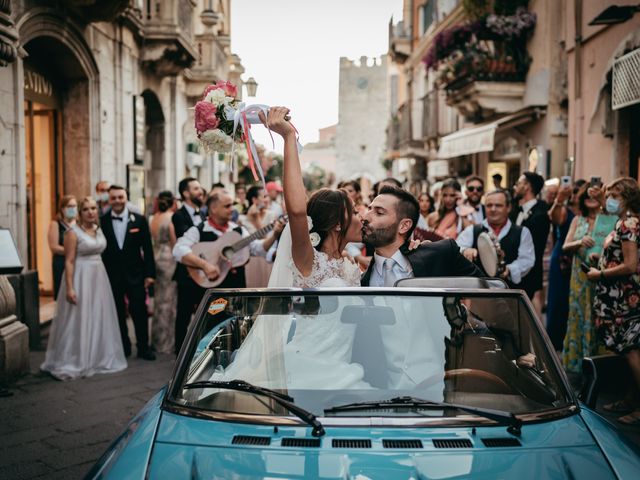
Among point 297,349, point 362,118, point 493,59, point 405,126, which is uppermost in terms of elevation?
point 362,118

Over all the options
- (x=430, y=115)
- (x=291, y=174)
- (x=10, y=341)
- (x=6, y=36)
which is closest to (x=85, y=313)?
(x=10, y=341)

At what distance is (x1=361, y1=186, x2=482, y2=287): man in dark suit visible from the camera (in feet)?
13.5

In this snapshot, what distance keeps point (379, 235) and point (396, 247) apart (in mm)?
137

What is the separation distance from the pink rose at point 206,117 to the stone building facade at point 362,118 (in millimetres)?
71129

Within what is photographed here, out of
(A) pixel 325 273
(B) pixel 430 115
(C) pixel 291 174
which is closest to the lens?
(C) pixel 291 174

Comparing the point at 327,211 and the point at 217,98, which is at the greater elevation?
the point at 217,98

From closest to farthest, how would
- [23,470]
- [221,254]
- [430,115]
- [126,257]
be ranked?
[23,470], [221,254], [126,257], [430,115]

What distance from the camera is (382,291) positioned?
3.01 metres

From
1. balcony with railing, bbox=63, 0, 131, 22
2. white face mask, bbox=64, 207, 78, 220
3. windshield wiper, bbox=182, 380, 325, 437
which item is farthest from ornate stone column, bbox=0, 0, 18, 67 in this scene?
windshield wiper, bbox=182, 380, 325, 437

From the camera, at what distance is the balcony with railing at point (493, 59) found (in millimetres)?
16906

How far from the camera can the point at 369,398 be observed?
2.75 m

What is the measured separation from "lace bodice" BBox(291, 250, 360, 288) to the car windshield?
38.1 inches

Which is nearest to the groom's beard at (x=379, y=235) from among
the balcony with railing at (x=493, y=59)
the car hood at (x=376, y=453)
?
the car hood at (x=376, y=453)

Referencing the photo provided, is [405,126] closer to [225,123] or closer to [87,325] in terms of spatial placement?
[87,325]
